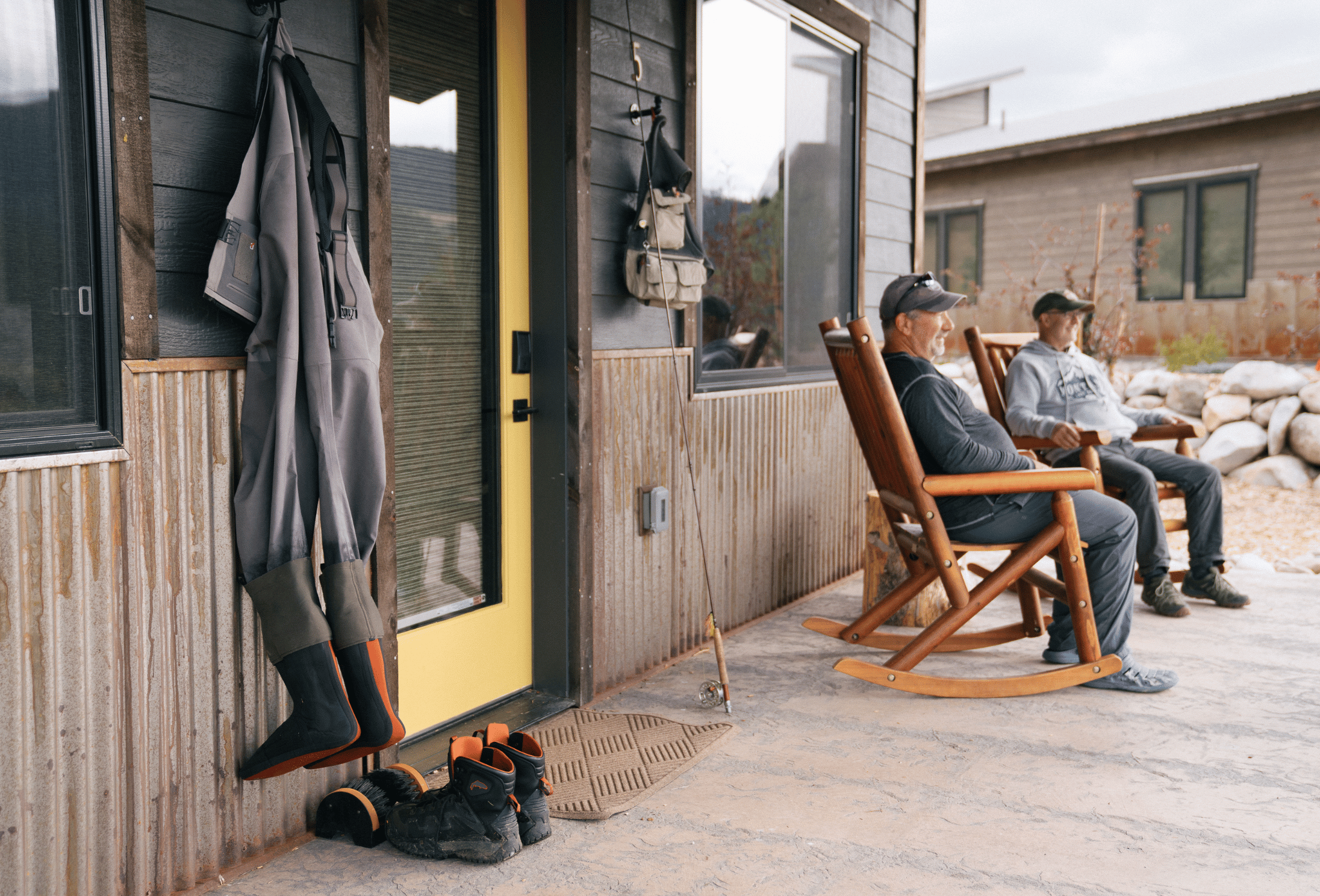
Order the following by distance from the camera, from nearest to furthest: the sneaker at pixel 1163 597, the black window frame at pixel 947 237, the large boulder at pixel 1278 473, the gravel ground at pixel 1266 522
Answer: the sneaker at pixel 1163 597
the gravel ground at pixel 1266 522
the large boulder at pixel 1278 473
the black window frame at pixel 947 237

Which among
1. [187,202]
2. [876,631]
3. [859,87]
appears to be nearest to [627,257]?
[187,202]

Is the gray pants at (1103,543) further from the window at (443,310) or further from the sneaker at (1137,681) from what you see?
the window at (443,310)

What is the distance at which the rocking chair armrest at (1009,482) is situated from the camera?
2877mm

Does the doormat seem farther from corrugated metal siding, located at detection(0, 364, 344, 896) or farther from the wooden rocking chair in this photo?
the wooden rocking chair

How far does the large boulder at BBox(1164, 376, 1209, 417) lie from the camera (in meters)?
7.93

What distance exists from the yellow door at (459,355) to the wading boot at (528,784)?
50 centimetres

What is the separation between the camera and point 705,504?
3490mm

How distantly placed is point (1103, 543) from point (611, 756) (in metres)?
1.66

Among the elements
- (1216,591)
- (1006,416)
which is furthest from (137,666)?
(1216,591)

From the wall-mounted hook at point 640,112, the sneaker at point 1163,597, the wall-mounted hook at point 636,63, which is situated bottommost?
the sneaker at point 1163,597

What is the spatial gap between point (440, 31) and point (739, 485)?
1.84 metres

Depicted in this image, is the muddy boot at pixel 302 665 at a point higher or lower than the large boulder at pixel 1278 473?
higher

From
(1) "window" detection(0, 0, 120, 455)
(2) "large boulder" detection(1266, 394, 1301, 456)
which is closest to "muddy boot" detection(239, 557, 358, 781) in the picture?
(1) "window" detection(0, 0, 120, 455)

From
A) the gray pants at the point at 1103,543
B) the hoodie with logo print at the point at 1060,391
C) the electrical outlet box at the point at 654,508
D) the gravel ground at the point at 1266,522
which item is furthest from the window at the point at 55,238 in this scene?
the gravel ground at the point at 1266,522
